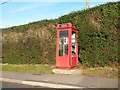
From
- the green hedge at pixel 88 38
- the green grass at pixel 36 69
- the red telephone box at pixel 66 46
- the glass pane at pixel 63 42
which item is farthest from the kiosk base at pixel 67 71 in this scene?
the green hedge at pixel 88 38

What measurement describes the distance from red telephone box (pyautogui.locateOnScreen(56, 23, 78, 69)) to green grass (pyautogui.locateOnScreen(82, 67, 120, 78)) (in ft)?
3.38

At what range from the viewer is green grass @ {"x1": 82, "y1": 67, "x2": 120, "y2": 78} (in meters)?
12.4

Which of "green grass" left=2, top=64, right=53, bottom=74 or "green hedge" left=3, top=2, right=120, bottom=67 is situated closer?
"green hedge" left=3, top=2, right=120, bottom=67

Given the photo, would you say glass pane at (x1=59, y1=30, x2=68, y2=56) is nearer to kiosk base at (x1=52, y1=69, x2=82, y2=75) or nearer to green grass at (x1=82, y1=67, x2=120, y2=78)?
kiosk base at (x1=52, y1=69, x2=82, y2=75)

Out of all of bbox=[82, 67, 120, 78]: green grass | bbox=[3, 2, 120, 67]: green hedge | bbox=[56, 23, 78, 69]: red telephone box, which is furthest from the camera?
bbox=[56, 23, 78, 69]: red telephone box

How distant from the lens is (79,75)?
13188 mm

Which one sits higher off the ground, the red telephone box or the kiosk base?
the red telephone box

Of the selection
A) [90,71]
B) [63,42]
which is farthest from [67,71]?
[63,42]

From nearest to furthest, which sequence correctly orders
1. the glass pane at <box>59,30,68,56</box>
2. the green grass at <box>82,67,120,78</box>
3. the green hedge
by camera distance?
the green grass at <box>82,67,120,78</box> → the green hedge → the glass pane at <box>59,30,68,56</box>

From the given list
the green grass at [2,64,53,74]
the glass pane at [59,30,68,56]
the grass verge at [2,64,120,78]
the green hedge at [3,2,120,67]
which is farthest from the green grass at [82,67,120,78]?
the green grass at [2,64,53,74]

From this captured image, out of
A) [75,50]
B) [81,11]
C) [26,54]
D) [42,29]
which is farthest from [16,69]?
[81,11]

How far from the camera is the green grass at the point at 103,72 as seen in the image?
40.7 feet

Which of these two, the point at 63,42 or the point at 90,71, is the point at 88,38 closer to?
the point at 63,42

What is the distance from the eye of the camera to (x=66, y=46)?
14312mm
